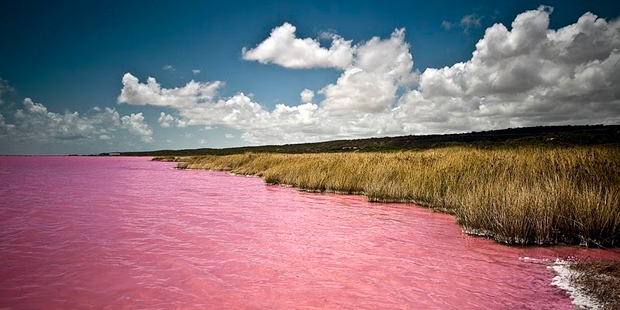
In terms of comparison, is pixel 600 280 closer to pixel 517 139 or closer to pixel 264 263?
pixel 264 263

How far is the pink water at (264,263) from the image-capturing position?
4082 mm

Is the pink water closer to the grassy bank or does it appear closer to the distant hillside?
the grassy bank

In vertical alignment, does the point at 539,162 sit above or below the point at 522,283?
above

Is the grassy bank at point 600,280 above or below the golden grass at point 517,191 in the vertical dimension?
below

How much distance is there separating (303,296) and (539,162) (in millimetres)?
8639

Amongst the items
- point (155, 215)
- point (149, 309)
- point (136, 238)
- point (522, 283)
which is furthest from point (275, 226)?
point (522, 283)

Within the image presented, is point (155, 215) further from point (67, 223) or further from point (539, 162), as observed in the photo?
point (539, 162)

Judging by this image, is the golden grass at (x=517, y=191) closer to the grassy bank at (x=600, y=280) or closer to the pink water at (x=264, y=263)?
the pink water at (x=264, y=263)

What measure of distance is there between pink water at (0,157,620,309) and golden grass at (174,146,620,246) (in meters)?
0.44

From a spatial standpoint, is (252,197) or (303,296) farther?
(252,197)

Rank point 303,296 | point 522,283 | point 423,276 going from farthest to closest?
point 423,276 < point 522,283 < point 303,296

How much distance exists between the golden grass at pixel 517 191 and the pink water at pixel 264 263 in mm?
442

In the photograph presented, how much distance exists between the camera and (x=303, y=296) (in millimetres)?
4207

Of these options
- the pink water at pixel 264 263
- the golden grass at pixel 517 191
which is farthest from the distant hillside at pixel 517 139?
the pink water at pixel 264 263
